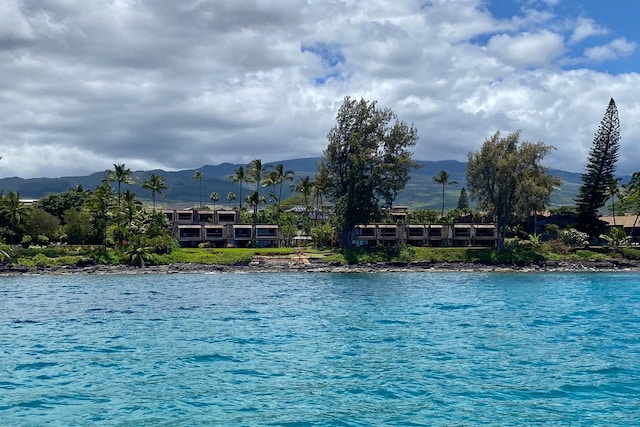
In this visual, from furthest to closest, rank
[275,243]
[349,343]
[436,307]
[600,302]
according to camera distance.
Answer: [275,243] < [600,302] < [436,307] < [349,343]

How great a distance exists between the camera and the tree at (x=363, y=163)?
9412 centimetres

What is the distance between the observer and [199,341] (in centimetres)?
2692

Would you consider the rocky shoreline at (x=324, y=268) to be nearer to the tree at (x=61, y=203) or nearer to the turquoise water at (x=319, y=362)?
the turquoise water at (x=319, y=362)

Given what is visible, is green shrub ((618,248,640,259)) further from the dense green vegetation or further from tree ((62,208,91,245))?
tree ((62,208,91,245))

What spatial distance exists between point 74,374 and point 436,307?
81.2ft

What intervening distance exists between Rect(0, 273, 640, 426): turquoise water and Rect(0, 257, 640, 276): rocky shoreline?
122ft

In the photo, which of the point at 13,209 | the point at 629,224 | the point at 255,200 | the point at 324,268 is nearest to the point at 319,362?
the point at 324,268

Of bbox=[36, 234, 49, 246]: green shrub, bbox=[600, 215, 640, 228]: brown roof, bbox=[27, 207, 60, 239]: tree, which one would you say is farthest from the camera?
bbox=[600, 215, 640, 228]: brown roof

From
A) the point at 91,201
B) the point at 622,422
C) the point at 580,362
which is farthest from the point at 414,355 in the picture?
the point at 91,201

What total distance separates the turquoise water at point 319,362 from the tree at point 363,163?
5062cm

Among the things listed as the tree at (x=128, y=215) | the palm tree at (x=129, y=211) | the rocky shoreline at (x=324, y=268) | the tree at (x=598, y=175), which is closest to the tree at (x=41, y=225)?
the tree at (x=128, y=215)

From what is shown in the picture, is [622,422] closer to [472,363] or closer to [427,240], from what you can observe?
[472,363]

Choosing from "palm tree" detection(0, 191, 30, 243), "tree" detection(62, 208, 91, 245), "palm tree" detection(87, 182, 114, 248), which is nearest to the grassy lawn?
"palm tree" detection(87, 182, 114, 248)

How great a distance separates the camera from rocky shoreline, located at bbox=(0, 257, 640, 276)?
80131 mm
